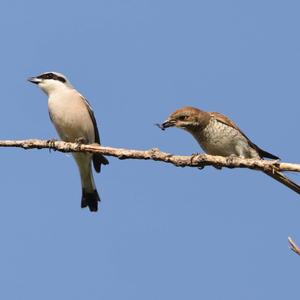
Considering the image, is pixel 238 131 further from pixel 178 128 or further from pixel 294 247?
pixel 294 247

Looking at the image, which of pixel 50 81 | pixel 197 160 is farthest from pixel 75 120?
pixel 197 160

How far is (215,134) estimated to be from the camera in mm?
7406

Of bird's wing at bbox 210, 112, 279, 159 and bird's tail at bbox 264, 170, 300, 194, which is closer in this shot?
bird's tail at bbox 264, 170, 300, 194

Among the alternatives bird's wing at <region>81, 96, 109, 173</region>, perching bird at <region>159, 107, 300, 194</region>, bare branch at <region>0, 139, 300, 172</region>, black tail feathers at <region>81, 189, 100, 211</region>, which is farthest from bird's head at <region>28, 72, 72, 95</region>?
bare branch at <region>0, 139, 300, 172</region>

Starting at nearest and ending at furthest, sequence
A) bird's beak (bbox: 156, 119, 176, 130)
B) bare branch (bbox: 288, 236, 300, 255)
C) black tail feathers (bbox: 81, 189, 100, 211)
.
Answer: bare branch (bbox: 288, 236, 300, 255) → bird's beak (bbox: 156, 119, 176, 130) → black tail feathers (bbox: 81, 189, 100, 211)

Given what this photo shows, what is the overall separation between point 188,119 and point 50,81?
2.73 metres

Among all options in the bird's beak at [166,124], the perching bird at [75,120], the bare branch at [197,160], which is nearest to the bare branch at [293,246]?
the bare branch at [197,160]

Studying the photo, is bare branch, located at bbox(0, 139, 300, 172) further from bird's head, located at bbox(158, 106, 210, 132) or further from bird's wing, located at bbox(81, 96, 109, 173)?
bird's wing, located at bbox(81, 96, 109, 173)

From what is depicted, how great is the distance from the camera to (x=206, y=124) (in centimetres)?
741

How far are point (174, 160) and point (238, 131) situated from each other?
2516 mm

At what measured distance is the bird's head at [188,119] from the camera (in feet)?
23.6

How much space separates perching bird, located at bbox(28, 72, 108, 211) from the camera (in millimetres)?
8820

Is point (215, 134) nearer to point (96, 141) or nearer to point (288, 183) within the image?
point (288, 183)

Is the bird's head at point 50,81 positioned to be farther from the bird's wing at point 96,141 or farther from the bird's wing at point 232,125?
the bird's wing at point 232,125
